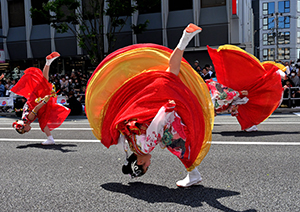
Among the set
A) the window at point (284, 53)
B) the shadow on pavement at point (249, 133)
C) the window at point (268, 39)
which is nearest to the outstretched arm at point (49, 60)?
the shadow on pavement at point (249, 133)

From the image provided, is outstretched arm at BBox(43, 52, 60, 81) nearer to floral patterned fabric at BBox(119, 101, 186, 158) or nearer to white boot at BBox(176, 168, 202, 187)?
floral patterned fabric at BBox(119, 101, 186, 158)

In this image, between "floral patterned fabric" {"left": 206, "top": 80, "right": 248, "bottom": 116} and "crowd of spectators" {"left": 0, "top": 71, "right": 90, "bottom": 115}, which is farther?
"crowd of spectators" {"left": 0, "top": 71, "right": 90, "bottom": 115}

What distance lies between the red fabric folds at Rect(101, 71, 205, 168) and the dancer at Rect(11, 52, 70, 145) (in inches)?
148

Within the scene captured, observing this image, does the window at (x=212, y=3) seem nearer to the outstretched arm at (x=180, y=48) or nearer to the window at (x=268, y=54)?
the outstretched arm at (x=180, y=48)

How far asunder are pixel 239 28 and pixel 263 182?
18.4 metres

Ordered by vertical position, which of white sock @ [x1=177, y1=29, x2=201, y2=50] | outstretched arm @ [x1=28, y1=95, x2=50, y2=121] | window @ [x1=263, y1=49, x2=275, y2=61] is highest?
window @ [x1=263, y1=49, x2=275, y2=61]

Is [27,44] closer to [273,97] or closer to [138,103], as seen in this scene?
[273,97]

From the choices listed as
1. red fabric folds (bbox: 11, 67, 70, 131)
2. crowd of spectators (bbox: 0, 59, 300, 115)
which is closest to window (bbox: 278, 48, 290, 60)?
crowd of spectators (bbox: 0, 59, 300, 115)

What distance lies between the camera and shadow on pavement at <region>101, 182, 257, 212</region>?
3.46 metres

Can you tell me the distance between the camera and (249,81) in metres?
7.44

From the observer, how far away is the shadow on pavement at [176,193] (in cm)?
346

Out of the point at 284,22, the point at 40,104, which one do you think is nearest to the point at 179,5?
the point at 40,104

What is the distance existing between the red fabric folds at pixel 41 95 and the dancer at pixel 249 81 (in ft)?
12.5

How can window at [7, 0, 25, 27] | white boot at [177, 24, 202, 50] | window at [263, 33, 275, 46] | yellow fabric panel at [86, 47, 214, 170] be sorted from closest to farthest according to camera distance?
white boot at [177, 24, 202, 50]
yellow fabric panel at [86, 47, 214, 170]
window at [7, 0, 25, 27]
window at [263, 33, 275, 46]
